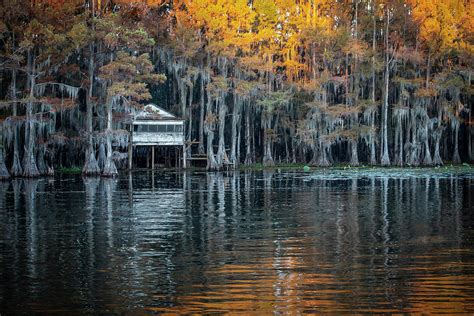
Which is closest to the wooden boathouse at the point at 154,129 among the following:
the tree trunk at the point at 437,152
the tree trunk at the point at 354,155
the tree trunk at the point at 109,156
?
the tree trunk at the point at 109,156

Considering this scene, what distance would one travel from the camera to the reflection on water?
12.9 m

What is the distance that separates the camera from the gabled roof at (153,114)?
5888cm

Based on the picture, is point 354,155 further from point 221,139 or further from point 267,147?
point 221,139

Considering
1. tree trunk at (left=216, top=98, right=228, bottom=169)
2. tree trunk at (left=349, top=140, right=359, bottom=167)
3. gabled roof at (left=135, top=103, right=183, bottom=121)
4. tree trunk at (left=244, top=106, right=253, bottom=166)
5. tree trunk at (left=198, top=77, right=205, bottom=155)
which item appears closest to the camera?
gabled roof at (left=135, top=103, right=183, bottom=121)

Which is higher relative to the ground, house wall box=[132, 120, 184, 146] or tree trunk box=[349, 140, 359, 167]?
house wall box=[132, 120, 184, 146]

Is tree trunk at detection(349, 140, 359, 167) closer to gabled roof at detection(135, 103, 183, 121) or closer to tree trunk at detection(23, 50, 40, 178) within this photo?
gabled roof at detection(135, 103, 183, 121)

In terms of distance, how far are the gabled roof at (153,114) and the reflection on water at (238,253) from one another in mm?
25509

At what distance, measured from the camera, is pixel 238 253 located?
1761cm

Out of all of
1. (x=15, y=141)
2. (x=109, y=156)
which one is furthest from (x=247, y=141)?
(x=15, y=141)

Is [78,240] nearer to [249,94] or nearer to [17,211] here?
[17,211]

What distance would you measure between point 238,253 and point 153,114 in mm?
42422

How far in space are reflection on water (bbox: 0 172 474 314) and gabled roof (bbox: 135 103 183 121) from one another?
83.7 ft

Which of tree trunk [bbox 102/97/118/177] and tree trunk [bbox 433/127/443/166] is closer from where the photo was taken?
tree trunk [bbox 102/97/118/177]

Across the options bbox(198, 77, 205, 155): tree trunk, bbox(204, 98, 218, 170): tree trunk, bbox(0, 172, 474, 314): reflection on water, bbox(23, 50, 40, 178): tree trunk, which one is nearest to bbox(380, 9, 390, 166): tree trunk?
bbox(204, 98, 218, 170): tree trunk
